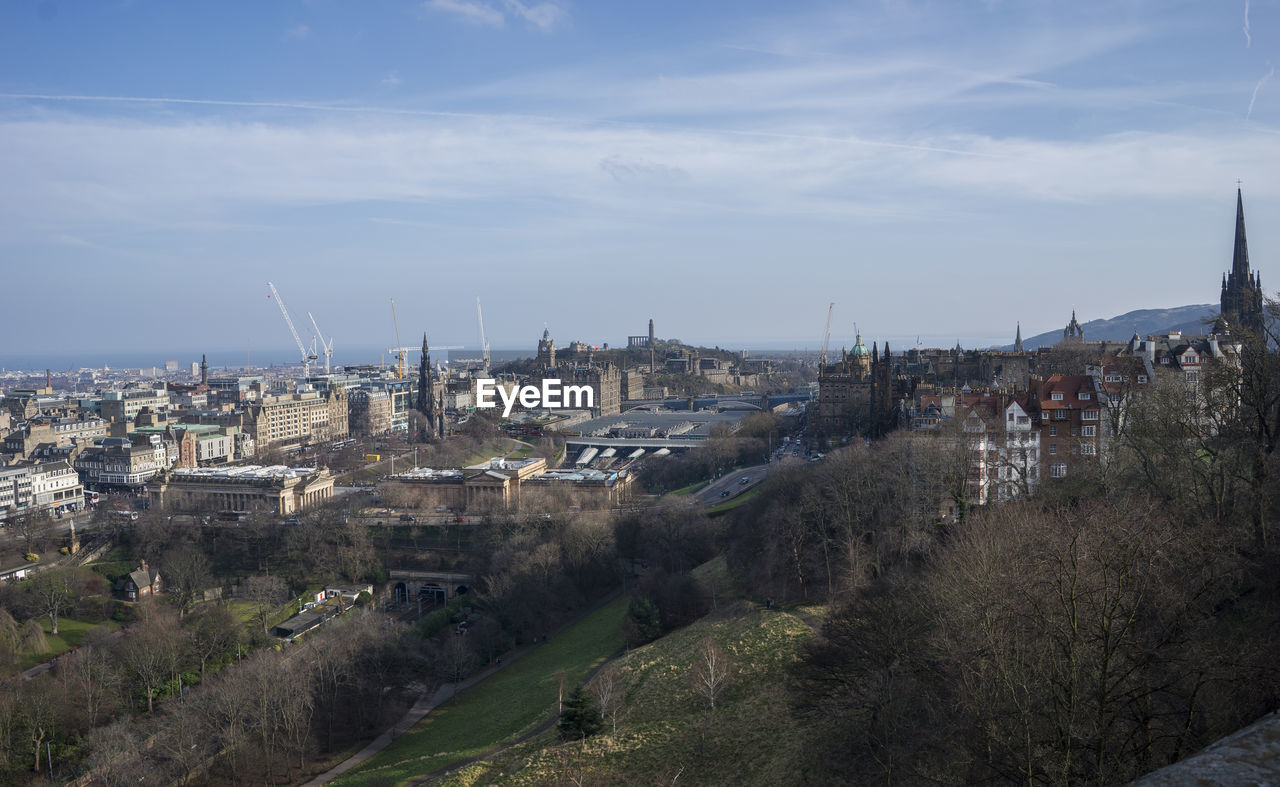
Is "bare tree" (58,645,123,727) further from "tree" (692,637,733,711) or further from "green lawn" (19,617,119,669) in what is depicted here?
"tree" (692,637,733,711)

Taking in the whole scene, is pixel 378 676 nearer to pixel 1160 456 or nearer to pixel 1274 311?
pixel 1160 456

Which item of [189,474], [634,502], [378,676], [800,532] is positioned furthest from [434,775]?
[189,474]

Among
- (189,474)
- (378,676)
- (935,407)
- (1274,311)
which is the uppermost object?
(1274,311)

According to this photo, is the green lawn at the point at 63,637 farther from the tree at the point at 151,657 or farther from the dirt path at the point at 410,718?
the dirt path at the point at 410,718

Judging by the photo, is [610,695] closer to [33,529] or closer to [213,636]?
[213,636]

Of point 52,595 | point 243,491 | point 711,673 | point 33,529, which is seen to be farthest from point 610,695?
point 243,491
